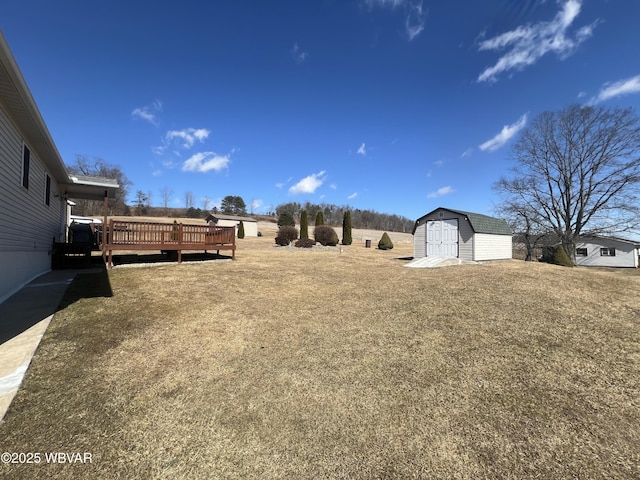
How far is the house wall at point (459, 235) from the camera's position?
15.4 metres

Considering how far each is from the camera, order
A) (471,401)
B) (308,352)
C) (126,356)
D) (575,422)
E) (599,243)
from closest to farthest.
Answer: (575,422) → (471,401) → (126,356) → (308,352) → (599,243)

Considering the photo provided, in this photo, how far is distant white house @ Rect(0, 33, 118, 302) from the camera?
19.5ft

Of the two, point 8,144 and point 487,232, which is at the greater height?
point 8,144

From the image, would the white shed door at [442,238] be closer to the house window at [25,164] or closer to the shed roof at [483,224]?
the shed roof at [483,224]

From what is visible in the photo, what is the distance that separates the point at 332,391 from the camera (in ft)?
11.6

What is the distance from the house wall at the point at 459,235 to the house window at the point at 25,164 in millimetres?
17008

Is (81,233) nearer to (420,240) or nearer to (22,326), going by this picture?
(22,326)

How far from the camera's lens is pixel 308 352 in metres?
4.54

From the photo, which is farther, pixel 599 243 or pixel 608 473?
pixel 599 243

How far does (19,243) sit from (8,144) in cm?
236

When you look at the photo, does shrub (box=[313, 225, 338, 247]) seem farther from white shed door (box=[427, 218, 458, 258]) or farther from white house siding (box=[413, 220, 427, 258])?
white shed door (box=[427, 218, 458, 258])

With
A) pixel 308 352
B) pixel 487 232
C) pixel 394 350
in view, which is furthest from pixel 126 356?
pixel 487 232

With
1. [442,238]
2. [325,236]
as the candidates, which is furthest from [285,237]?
[442,238]

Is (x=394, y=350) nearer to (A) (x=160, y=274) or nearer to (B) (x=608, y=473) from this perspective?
(B) (x=608, y=473)
